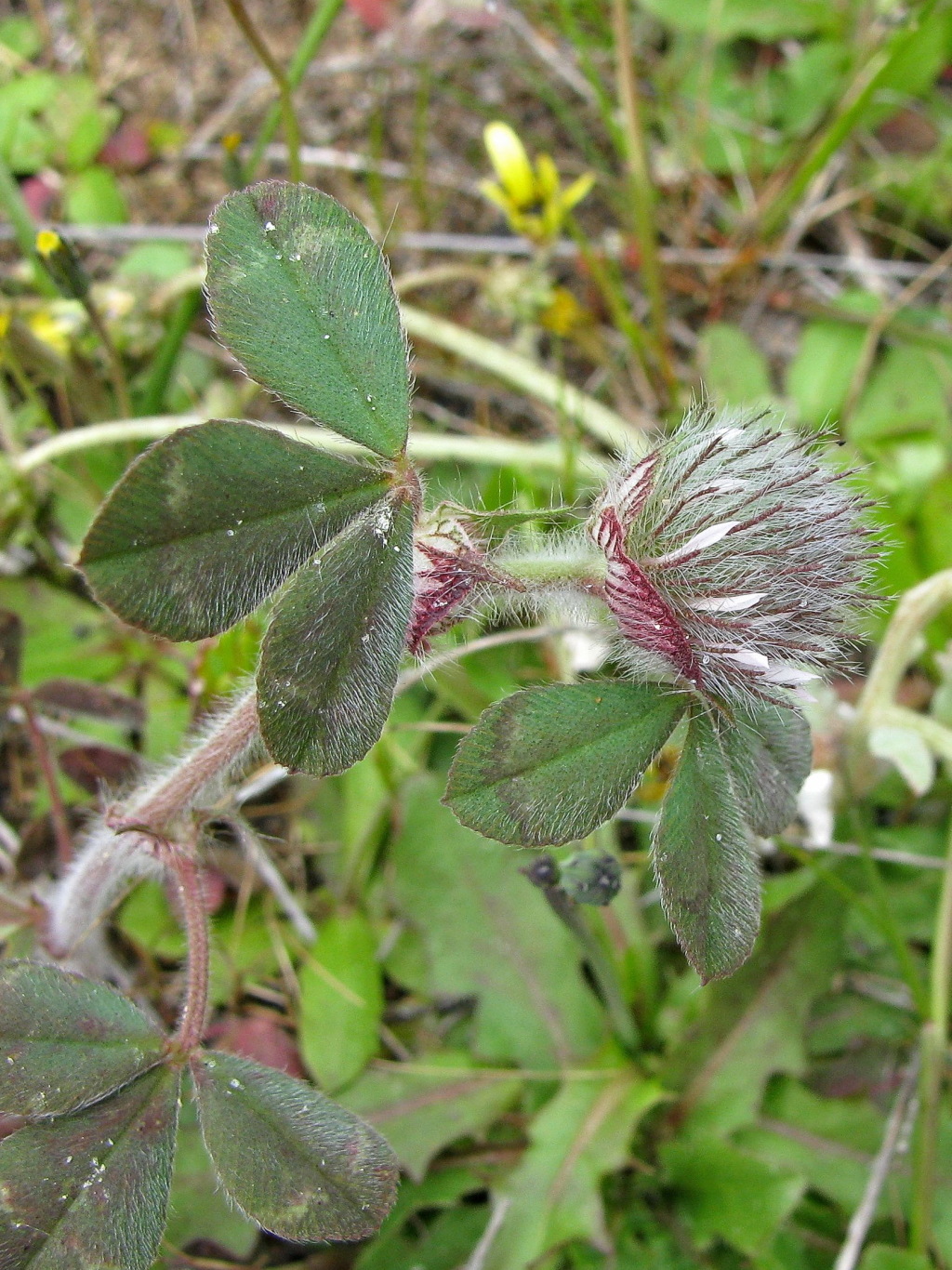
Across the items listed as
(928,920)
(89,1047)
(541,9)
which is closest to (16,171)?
(541,9)

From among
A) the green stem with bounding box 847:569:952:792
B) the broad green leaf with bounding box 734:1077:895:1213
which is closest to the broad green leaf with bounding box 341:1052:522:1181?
the broad green leaf with bounding box 734:1077:895:1213

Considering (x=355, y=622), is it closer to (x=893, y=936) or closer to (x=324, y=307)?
(x=324, y=307)

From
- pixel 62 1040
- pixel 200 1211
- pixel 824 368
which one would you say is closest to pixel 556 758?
pixel 62 1040

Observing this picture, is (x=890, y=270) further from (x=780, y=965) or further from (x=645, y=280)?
(x=780, y=965)

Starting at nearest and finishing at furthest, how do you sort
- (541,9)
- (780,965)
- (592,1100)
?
(592,1100) → (780,965) → (541,9)

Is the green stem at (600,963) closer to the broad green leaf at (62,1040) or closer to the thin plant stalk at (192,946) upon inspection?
the thin plant stalk at (192,946)

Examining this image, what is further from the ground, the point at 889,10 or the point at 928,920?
the point at 889,10
